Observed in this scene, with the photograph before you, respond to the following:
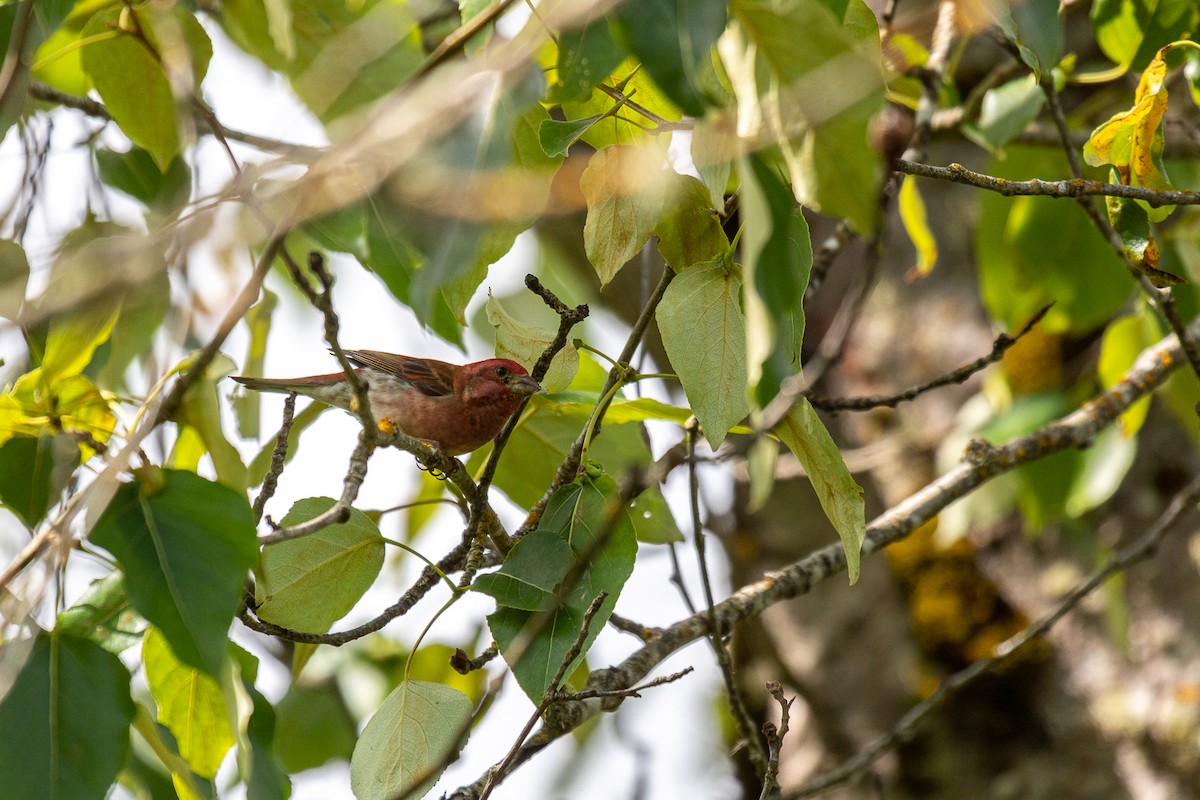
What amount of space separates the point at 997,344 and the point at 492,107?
2377 millimetres

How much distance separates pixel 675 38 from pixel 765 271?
38 cm

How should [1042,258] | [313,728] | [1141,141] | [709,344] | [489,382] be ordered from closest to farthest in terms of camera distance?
[709,344], [1141,141], [1042,258], [489,382], [313,728]

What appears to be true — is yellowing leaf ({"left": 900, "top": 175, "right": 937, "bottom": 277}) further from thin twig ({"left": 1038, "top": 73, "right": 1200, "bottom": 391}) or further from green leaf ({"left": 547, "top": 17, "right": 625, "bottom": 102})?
green leaf ({"left": 547, "top": 17, "right": 625, "bottom": 102})

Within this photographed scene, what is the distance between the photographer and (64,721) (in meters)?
2.28

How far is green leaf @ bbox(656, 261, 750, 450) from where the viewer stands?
216cm

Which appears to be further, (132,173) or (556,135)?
(132,173)

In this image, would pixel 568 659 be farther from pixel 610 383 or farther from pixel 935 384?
pixel 935 384

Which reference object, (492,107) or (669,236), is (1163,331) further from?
(492,107)

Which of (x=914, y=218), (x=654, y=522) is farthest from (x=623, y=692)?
(x=914, y=218)

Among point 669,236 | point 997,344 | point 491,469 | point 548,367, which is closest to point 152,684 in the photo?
point 491,469

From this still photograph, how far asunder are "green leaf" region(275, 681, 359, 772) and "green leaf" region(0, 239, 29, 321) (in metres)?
3.23

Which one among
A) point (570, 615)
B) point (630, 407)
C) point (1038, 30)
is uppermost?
point (1038, 30)

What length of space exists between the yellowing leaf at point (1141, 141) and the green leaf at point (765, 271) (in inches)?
58.2

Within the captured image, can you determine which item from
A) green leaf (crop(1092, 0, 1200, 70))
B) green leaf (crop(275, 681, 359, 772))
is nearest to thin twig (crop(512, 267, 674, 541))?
green leaf (crop(1092, 0, 1200, 70))
